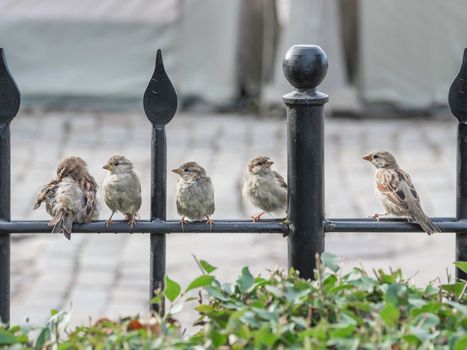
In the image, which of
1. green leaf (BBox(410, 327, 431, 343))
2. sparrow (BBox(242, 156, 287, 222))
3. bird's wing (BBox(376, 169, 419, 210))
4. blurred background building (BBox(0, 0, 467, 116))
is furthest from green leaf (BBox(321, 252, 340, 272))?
blurred background building (BBox(0, 0, 467, 116))

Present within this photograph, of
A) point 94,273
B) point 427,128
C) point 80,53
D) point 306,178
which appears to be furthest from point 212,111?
point 306,178

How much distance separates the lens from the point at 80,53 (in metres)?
14.7

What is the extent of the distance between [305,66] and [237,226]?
0.53 meters

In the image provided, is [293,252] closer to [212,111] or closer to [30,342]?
[30,342]

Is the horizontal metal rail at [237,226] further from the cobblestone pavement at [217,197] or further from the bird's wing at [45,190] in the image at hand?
the cobblestone pavement at [217,197]

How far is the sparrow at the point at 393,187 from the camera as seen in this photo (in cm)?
529

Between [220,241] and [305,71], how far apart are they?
5.50 m

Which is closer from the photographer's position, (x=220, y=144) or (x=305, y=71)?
(x=305, y=71)

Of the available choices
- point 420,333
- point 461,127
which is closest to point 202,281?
point 420,333

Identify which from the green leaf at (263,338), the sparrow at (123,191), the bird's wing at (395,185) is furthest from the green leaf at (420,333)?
the bird's wing at (395,185)

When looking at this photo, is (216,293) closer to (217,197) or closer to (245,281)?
(245,281)

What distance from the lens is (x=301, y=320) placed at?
121 inches

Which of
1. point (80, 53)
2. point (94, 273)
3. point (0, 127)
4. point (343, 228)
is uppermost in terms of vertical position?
point (80, 53)

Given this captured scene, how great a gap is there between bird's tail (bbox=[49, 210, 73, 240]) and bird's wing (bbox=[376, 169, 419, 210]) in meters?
1.93
